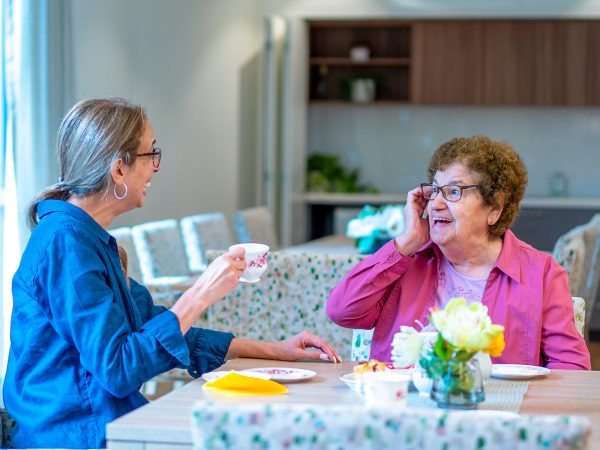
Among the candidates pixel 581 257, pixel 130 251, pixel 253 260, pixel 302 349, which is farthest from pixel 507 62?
pixel 253 260

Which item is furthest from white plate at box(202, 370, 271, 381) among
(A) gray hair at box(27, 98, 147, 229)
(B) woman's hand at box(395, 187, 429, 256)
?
(B) woman's hand at box(395, 187, 429, 256)

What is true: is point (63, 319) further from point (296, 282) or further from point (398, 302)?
point (296, 282)

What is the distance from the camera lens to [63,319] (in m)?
2.08

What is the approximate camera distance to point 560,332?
8.40 feet

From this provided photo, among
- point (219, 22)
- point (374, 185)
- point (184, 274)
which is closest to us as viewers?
point (184, 274)

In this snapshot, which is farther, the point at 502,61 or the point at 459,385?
the point at 502,61

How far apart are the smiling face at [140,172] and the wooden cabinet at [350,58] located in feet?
20.9

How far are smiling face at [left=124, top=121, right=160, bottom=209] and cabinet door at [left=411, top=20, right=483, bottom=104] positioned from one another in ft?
20.3

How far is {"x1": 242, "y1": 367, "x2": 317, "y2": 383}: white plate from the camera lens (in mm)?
2197

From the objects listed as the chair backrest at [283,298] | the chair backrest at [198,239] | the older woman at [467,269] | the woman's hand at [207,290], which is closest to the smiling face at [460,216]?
the older woman at [467,269]

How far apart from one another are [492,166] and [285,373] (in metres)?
0.83

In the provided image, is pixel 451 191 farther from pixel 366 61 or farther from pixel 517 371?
pixel 366 61

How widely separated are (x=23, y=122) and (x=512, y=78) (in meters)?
4.84

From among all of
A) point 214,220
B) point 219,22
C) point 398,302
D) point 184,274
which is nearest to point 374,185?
point 219,22
